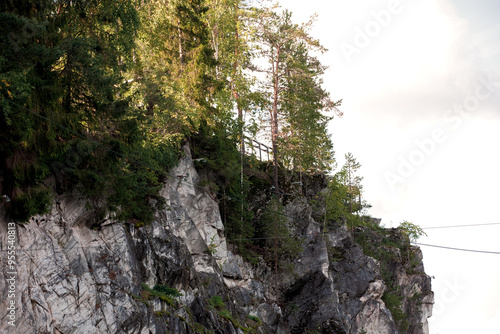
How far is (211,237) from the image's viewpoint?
82.9 ft

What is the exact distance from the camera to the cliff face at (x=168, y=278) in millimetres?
13289

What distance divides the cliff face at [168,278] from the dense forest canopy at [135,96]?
110cm

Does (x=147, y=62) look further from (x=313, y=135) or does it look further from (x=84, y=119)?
(x=313, y=135)

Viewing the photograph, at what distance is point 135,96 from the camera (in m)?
20.4

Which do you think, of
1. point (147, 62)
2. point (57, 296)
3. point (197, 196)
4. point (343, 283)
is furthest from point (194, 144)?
point (343, 283)

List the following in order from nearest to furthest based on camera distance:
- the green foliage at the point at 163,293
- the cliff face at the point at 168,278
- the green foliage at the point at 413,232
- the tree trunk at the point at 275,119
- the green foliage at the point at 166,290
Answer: the cliff face at the point at 168,278 → the green foliage at the point at 163,293 → the green foliage at the point at 166,290 → the tree trunk at the point at 275,119 → the green foliage at the point at 413,232

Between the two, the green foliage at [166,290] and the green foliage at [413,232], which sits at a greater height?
the green foliage at [413,232]

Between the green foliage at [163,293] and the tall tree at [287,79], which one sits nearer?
the green foliage at [163,293]

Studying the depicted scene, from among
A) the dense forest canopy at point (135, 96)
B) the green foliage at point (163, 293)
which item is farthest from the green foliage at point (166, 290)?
the dense forest canopy at point (135, 96)
